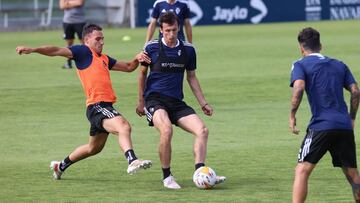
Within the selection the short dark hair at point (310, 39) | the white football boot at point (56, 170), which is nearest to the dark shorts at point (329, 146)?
the short dark hair at point (310, 39)

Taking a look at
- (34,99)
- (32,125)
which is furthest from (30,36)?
(32,125)

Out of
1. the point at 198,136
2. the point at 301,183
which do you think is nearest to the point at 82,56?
the point at 198,136

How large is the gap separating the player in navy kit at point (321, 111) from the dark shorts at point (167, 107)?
91.3 inches

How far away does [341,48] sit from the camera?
28.9 metres

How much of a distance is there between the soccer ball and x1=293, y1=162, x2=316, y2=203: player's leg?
1.71 m

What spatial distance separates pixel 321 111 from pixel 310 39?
2.17 feet

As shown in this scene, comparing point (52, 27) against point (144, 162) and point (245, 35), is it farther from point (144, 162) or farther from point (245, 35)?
point (144, 162)

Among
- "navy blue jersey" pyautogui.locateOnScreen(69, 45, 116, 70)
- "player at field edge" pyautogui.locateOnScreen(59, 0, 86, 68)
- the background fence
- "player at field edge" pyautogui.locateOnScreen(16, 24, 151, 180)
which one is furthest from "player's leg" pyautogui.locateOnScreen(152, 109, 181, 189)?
the background fence

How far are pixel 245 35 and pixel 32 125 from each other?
21683mm

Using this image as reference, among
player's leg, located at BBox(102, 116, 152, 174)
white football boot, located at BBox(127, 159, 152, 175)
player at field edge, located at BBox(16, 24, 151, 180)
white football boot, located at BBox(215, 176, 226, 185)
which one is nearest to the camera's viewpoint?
Result: white football boot, located at BBox(127, 159, 152, 175)

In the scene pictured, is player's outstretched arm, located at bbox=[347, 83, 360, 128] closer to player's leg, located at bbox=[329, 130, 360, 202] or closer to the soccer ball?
player's leg, located at bbox=[329, 130, 360, 202]

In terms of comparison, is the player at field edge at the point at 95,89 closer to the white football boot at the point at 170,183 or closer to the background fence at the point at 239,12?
the white football boot at the point at 170,183

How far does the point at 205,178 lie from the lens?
10406 mm

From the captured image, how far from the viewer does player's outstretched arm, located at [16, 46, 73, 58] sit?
405 inches
